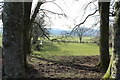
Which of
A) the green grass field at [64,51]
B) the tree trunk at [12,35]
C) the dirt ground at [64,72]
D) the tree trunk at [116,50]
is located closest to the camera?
the tree trunk at [12,35]

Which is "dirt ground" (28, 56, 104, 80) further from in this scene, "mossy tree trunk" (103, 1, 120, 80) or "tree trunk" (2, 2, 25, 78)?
"tree trunk" (2, 2, 25, 78)

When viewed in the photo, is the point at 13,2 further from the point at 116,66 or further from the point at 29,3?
the point at 29,3

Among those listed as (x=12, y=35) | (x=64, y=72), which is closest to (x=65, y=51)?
(x=64, y=72)

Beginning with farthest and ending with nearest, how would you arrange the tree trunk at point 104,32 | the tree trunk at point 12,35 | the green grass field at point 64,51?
the green grass field at point 64,51 < the tree trunk at point 104,32 < the tree trunk at point 12,35

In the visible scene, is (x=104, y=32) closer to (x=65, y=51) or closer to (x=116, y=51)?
(x=116, y=51)

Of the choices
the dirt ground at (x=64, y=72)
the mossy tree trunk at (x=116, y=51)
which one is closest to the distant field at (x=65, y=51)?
the dirt ground at (x=64, y=72)

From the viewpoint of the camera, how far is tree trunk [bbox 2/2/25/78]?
14.1 ft

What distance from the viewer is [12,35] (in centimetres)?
431

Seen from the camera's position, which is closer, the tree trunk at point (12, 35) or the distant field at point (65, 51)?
the tree trunk at point (12, 35)

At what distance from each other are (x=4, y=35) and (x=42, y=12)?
1477cm

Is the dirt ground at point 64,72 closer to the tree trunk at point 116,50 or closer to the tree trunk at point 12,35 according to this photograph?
the tree trunk at point 116,50

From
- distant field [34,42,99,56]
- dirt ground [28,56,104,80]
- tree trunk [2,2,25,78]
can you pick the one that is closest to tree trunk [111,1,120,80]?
dirt ground [28,56,104,80]

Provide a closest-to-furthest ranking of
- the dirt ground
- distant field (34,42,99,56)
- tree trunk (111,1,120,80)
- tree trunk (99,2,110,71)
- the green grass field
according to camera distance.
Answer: tree trunk (111,1,120,80), the dirt ground, tree trunk (99,2,110,71), the green grass field, distant field (34,42,99,56)

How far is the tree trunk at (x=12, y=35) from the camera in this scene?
4285 mm
